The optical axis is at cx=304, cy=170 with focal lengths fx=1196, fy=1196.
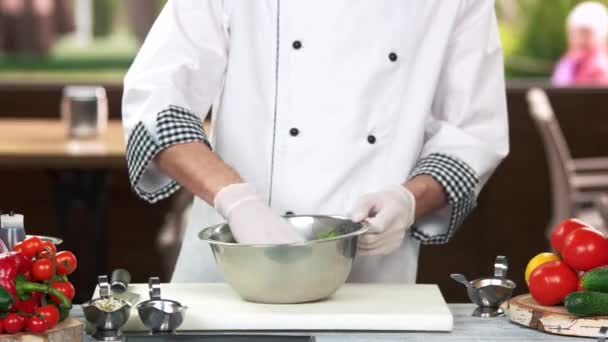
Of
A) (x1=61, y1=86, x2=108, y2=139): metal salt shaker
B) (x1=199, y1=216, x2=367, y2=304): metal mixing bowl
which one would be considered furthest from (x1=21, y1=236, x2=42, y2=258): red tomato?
(x1=61, y1=86, x2=108, y2=139): metal salt shaker

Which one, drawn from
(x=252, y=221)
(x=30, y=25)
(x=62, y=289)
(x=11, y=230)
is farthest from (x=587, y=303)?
(x=30, y=25)

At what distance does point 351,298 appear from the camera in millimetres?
1875

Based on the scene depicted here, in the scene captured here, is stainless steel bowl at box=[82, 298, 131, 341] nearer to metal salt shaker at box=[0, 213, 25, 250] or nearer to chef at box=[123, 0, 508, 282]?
metal salt shaker at box=[0, 213, 25, 250]

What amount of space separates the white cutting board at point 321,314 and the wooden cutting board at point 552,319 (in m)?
0.11

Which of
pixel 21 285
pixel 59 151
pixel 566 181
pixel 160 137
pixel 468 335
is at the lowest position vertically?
pixel 566 181

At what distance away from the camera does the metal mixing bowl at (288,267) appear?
176cm

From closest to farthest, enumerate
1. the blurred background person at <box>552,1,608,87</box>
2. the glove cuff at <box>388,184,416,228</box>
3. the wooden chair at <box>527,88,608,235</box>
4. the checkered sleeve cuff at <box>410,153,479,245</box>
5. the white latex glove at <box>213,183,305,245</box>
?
the white latex glove at <box>213,183,305,245</box> < the glove cuff at <box>388,184,416,228</box> < the checkered sleeve cuff at <box>410,153,479,245</box> < the wooden chair at <box>527,88,608,235</box> < the blurred background person at <box>552,1,608,87</box>

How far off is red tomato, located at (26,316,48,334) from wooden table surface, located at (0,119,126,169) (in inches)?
92.5

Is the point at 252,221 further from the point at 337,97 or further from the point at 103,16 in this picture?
the point at 103,16

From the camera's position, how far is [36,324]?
154 cm

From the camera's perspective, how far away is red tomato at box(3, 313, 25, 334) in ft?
5.01

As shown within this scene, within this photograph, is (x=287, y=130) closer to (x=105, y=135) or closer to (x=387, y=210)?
(x=387, y=210)

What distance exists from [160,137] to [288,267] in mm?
379

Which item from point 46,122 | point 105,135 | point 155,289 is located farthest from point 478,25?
point 46,122
